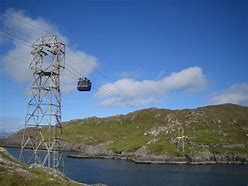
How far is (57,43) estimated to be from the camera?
68938 mm

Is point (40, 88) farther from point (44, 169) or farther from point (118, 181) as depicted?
point (118, 181)

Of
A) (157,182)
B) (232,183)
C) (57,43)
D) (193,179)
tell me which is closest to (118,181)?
(157,182)

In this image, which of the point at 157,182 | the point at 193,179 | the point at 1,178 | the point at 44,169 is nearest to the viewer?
the point at 1,178

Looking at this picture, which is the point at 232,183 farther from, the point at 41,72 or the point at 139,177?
the point at 41,72

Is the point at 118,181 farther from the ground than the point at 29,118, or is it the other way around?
the point at 29,118

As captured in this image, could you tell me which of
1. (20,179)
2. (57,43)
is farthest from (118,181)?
(20,179)

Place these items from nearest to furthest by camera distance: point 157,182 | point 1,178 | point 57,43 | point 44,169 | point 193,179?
point 1,178 < point 44,169 < point 57,43 < point 157,182 < point 193,179

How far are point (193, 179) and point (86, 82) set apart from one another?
78.0m

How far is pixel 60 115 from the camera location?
6988 cm

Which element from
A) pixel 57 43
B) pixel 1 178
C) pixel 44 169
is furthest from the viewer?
pixel 57 43

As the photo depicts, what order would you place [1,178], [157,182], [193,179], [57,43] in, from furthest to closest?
[193,179]
[157,182]
[57,43]
[1,178]

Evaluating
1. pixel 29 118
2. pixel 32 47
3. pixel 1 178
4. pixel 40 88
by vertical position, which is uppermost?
pixel 32 47

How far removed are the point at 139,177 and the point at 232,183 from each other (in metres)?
33.7

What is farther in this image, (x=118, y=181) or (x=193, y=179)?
(x=193, y=179)
